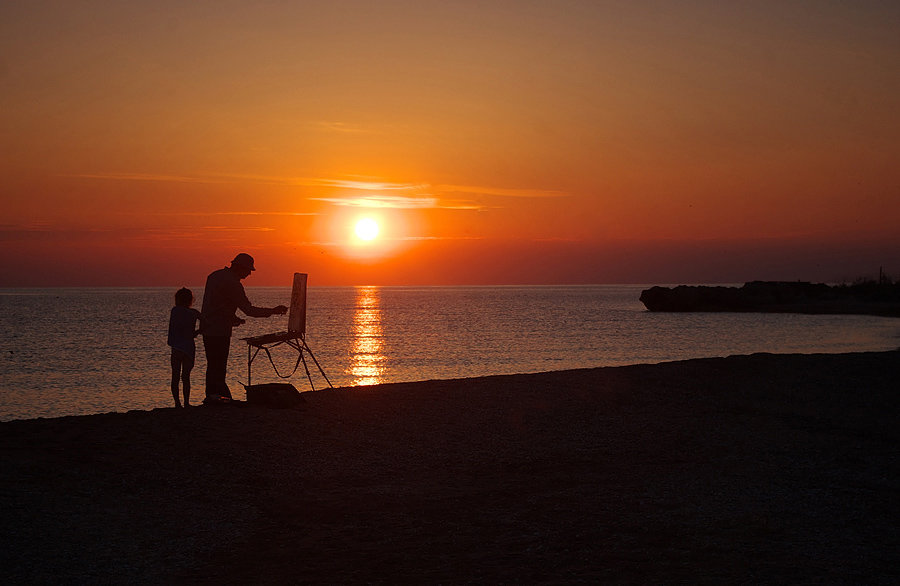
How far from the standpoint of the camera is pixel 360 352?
154ft

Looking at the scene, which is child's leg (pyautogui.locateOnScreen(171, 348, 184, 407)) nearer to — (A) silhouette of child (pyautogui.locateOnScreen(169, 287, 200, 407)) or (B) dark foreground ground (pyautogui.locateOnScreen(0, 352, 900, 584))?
(A) silhouette of child (pyautogui.locateOnScreen(169, 287, 200, 407))

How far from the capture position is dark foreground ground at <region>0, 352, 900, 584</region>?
6016 millimetres

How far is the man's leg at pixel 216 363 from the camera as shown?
40.5 ft

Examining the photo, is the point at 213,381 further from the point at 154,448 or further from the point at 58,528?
the point at 58,528

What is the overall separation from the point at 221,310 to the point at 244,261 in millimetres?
823

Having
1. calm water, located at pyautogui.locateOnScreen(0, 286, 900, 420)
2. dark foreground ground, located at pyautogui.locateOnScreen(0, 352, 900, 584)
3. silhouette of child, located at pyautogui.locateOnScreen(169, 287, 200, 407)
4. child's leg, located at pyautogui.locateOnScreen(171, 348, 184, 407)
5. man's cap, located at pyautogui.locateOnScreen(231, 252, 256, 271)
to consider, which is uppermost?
man's cap, located at pyautogui.locateOnScreen(231, 252, 256, 271)

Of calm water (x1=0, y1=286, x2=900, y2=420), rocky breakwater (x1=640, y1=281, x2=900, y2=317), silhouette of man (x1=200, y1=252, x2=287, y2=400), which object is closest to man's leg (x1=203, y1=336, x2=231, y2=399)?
silhouette of man (x1=200, y1=252, x2=287, y2=400)

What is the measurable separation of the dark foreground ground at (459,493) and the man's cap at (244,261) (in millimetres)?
2217

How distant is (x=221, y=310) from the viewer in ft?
39.9

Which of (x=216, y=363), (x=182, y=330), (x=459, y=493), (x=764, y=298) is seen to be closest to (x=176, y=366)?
(x=182, y=330)

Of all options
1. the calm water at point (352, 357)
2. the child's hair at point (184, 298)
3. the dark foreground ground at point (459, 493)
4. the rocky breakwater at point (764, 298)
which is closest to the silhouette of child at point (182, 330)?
the child's hair at point (184, 298)

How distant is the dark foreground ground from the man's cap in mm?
2217

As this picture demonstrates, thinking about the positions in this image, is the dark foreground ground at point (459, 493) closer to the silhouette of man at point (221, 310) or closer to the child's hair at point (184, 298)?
the silhouette of man at point (221, 310)

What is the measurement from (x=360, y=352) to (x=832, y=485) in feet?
A: 130
